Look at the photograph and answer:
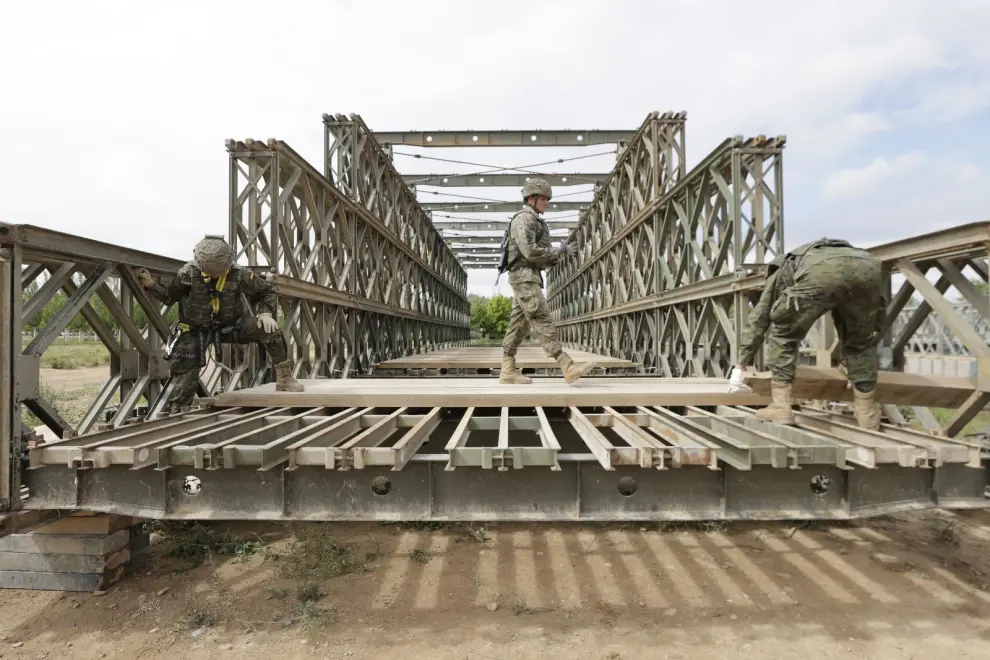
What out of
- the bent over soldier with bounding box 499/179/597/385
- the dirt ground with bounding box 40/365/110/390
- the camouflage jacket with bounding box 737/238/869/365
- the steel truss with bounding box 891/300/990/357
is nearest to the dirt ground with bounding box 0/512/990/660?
the bent over soldier with bounding box 499/179/597/385

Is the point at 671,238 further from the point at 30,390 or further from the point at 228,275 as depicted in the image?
the point at 30,390

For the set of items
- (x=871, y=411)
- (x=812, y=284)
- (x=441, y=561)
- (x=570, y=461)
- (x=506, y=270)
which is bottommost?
(x=441, y=561)

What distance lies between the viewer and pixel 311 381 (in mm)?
6262

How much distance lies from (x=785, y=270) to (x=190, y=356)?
503cm

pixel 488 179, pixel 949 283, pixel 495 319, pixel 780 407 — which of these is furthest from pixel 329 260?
pixel 495 319

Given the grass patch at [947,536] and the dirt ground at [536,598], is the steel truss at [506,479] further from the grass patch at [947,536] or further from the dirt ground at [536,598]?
the grass patch at [947,536]

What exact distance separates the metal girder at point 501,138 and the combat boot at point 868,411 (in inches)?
430

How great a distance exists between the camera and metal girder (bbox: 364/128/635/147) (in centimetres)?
1330

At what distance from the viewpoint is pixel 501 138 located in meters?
13.8

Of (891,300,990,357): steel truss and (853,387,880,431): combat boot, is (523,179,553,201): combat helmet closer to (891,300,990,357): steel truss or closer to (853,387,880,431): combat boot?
(853,387,880,431): combat boot

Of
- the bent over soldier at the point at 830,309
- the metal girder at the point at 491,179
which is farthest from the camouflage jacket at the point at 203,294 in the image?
the metal girder at the point at 491,179

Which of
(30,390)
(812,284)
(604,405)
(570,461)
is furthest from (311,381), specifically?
(812,284)

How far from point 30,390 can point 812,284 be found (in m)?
5.39

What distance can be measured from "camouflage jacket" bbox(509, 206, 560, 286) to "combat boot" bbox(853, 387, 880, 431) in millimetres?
2934
